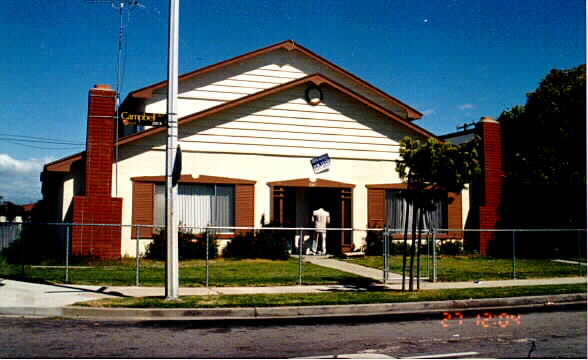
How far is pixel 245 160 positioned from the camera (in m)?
21.5

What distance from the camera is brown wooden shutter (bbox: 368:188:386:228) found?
74.5 ft

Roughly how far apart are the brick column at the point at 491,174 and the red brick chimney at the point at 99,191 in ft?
43.0

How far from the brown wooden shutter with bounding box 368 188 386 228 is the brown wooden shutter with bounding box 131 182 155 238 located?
7771mm

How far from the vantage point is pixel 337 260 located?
20.7 metres

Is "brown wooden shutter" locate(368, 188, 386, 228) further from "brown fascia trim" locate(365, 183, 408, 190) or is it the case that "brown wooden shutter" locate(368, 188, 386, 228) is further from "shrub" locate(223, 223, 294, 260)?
"shrub" locate(223, 223, 294, 260)

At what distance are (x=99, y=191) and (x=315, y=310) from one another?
10.2 metres

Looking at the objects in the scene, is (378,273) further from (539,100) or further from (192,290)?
(539,100)

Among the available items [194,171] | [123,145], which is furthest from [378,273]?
[123,145]

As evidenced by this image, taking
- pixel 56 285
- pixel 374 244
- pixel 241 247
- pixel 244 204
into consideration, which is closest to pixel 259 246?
pixel 241 247

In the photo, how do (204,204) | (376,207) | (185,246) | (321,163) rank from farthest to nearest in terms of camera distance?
1. (376,207)
2. (321,163)
3. (204,204)
4. (185,246)

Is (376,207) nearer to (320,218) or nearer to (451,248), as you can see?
(320,218)

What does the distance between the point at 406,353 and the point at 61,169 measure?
576 inches

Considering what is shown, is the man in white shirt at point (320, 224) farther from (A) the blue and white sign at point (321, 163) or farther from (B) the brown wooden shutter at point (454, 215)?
(B) the brown wooden shutter at point (454, 215)

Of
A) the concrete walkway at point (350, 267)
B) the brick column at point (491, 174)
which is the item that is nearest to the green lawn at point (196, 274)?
the concrete walkway at point (350, 267)
